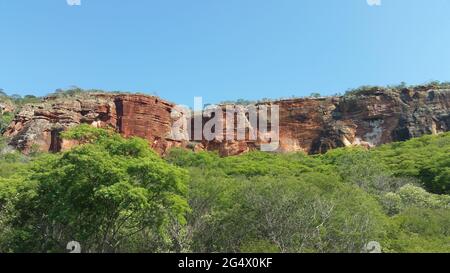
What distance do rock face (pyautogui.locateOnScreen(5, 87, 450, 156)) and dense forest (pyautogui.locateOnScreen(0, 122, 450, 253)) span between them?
4107cm

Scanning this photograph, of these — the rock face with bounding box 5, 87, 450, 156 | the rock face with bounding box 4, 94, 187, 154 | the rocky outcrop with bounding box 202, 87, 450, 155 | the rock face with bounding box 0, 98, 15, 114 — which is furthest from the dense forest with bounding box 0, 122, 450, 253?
the rock face with bounding box 0, 98, 15, 114

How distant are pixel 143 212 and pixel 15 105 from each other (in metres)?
64.9

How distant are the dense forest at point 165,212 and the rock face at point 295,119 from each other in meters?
41.1

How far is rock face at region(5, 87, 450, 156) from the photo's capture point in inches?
2415

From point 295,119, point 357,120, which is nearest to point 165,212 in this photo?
point 295,119

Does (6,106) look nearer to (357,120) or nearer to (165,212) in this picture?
(357,120)

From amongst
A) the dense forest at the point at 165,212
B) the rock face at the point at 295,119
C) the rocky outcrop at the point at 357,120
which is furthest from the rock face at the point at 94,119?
the dense forest at the point at 165,212

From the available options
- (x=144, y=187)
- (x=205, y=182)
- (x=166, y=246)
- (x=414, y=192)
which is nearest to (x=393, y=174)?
(x=414, y=192)

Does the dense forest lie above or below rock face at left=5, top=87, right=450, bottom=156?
Answer: below

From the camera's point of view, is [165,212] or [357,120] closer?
[165,212]

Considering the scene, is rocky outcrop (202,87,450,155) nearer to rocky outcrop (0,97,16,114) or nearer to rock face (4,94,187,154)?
rock face (4,94,187,154)

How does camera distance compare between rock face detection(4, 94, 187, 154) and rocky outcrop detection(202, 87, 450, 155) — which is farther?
rocky outcrop detection(202, 87, 450, 155)

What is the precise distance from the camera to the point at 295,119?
7206cm

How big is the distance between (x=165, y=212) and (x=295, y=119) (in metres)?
56.8
